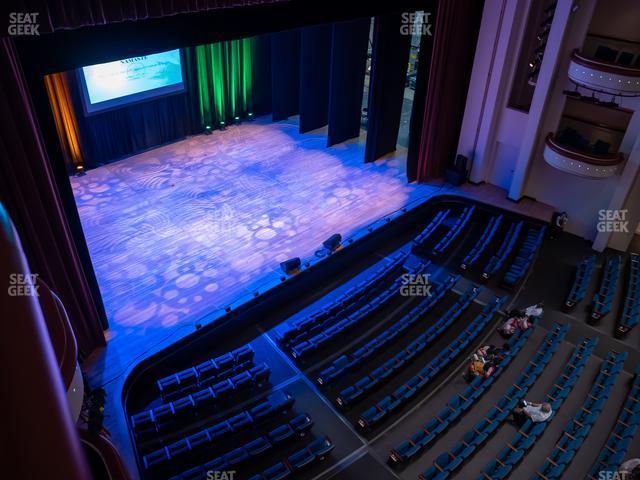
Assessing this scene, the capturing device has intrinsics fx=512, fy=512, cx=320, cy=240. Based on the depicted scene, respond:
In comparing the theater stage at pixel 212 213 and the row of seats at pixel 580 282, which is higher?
the theater stage at pixel 212 213

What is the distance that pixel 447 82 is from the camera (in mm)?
12109

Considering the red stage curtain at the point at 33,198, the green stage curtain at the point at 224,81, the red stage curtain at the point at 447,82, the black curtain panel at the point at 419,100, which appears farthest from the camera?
the green stage curtain at the point at 224,81

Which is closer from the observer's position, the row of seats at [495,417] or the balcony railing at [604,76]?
the row of seats at [495,417]

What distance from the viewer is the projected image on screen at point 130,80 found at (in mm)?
12133

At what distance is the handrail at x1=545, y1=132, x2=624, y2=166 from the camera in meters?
10.2

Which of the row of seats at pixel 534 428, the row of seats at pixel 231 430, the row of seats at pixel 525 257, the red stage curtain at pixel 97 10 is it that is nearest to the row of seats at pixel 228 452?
the row of seats at pixel 231 430

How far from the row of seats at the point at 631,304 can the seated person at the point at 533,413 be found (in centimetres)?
273

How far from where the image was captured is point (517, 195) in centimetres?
1243

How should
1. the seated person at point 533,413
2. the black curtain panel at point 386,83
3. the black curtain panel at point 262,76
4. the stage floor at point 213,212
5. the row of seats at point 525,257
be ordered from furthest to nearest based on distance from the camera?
the black curtain panel at point 262,76 → the black curtain panel at point 386,83 → the row of seats at point 525,257 → the stage floor at point 213,212 → the seated person at point 533,413

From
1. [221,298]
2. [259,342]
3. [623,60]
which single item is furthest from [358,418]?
[623,60]

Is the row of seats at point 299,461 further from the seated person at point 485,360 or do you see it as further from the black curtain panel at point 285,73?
the black curtain panel at point 285,73

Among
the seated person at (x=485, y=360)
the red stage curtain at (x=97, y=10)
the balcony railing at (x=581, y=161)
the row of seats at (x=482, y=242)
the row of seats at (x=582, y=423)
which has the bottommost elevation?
the seated person at (x=485, y=360)

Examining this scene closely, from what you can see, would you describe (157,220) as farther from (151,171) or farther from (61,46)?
(61,46)

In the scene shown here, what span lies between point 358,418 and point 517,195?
24.3 feet
